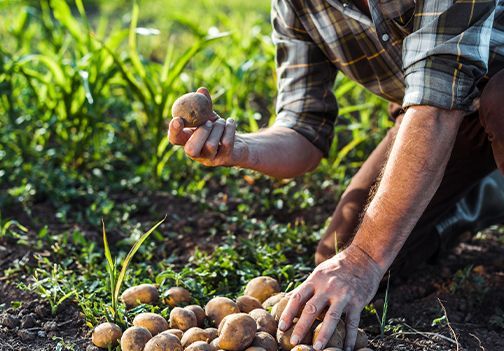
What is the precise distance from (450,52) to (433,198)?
29.6 inches

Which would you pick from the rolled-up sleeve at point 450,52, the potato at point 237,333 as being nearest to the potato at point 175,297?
the potato at point 237,333

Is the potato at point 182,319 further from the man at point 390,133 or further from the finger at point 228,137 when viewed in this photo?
the finger at point 228,137

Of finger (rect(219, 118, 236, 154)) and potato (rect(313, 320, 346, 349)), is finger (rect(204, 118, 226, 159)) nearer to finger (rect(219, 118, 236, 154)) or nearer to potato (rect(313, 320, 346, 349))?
finger (rect(219, 118, 236, 154))

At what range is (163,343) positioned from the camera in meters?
1.81

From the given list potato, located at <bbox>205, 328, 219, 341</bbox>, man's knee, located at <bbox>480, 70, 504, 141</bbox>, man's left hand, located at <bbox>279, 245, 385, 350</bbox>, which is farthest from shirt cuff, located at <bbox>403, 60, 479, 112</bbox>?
potato, located at <bbox>205, 328, 219, 341</bbox>

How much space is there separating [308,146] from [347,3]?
1.64 feet

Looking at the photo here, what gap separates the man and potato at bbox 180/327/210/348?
20 cm

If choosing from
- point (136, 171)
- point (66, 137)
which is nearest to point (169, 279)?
point (136, 171)

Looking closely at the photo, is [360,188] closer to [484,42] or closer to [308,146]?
[308,146]

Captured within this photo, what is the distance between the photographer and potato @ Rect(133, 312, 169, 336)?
6.33 ft

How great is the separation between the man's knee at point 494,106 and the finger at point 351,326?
63 cm

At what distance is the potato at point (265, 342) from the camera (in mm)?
1834

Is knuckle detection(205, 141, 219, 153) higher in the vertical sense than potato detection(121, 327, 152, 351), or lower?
higher

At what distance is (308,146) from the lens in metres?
2.51
